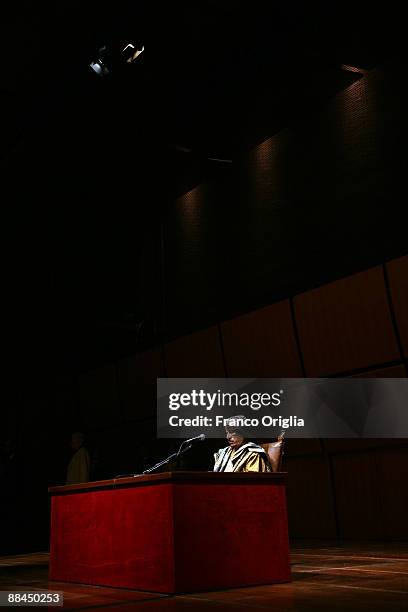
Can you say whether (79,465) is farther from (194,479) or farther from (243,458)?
(194,479)

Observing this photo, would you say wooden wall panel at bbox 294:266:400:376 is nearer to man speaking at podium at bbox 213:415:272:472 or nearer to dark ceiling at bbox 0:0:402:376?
dark ceiling at bbox 0:0:402:376

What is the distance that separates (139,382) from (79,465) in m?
3.15

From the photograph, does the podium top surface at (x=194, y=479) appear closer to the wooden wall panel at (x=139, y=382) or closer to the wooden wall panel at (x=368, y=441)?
the wooden wall panel at (x=368, y=441)

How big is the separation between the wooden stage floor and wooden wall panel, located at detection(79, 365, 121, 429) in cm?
574

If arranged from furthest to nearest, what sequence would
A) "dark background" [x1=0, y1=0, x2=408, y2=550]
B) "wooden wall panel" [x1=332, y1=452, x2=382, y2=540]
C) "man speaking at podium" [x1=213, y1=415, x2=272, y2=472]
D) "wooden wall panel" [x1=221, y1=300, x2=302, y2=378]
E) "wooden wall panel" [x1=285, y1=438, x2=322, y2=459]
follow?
"wooden wall panel" [x1=221, y1=300, x2=302, y2=378] < "wooden wall panel" [x1=285, y1=438, x2=322, y2=459] < "wooden wall panel" [x1=332, y1=452, x2=382, y2=540] < "dark background" [x1=0, y1=0, x2=408, y2=550] < "man speaking at podium" [x1=213, y1=415, x2=272, y2=472]

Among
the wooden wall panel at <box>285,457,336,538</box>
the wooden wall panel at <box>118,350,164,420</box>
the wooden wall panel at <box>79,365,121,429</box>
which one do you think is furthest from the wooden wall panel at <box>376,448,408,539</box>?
the wooden wall panel at <box>79,365,121,429</box>

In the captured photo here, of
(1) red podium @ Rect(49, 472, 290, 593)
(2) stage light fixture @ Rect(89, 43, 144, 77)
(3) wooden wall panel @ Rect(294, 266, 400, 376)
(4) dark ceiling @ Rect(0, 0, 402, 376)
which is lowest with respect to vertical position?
(1) red podium @ Rect(49, 472, 290, 593)

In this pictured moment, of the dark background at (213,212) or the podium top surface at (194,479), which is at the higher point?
the dark background at (213,212)

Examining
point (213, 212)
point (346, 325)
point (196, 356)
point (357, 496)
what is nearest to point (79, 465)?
point (196, 356)

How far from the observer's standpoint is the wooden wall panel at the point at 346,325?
22.6ft

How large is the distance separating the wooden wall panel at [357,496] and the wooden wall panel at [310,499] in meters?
0.16

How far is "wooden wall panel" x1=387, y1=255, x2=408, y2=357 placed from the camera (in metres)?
6.63

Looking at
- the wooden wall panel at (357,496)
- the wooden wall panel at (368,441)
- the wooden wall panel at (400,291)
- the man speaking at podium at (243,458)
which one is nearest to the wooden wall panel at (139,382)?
→ the wooden wall panel at (368,441)

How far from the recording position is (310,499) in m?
7.65
